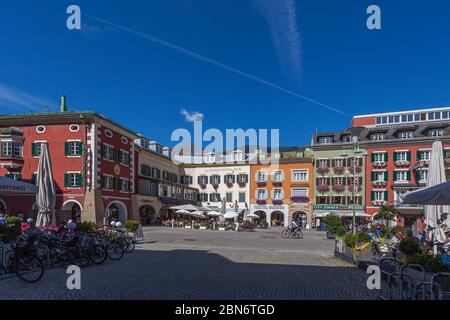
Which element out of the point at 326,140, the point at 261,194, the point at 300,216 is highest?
the point at 326,140

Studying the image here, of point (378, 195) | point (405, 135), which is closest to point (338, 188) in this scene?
point (378, 195)

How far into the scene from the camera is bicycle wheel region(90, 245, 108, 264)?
41.9 feet

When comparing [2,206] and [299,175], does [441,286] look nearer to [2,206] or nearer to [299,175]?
[2,206]

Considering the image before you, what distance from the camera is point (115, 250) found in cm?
1451

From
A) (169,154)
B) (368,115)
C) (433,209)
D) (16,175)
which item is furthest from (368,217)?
(16,175)

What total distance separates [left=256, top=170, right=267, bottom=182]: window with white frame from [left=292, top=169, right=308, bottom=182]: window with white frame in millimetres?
4381

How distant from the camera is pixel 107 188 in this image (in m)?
35.6

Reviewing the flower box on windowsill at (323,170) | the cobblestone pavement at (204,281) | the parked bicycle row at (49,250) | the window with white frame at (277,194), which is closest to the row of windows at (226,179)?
the window with white frame at (277,194)

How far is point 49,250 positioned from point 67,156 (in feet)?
79.4

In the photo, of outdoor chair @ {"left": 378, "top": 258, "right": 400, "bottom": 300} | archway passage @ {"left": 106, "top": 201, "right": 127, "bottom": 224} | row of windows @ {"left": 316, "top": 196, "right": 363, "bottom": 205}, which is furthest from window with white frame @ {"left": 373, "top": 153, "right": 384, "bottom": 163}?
outdoor chair @ {"left": 378, "top": 258, "right": 400, "bottom": 300}

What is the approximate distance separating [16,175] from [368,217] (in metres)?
39.8
